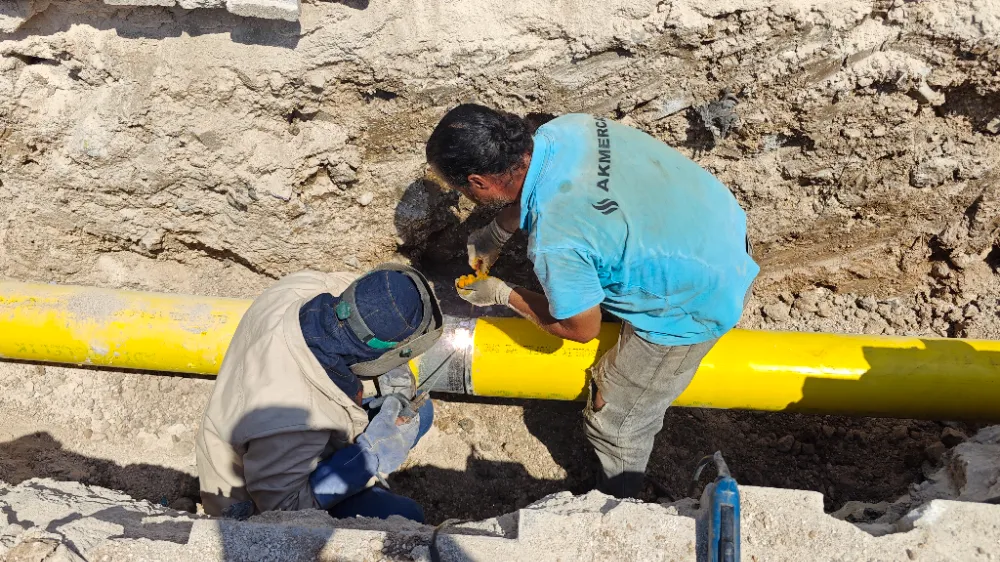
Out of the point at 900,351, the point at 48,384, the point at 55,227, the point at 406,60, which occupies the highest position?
the point at 406,60

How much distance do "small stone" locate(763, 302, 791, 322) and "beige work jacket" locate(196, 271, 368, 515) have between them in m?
2.60

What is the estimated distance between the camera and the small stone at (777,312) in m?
3.97

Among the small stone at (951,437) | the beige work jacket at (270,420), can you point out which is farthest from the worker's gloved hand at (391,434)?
the small stone at (951,437)

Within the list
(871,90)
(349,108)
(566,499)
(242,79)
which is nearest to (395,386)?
(566,499)

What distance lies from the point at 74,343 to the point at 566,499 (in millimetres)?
2501

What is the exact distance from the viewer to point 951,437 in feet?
11.0

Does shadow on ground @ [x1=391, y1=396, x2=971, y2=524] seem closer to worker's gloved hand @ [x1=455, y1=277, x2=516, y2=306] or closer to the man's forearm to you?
worker's gloved hand @ [x1=455, y1=277, x2=516, y2=306]

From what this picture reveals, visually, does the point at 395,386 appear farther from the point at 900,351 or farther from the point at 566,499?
the point at 900,351

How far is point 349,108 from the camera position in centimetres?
314

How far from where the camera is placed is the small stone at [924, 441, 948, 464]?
320 cm

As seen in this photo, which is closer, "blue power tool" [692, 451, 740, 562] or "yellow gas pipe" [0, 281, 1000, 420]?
"blue power tool" [692, 451, 740, 562]

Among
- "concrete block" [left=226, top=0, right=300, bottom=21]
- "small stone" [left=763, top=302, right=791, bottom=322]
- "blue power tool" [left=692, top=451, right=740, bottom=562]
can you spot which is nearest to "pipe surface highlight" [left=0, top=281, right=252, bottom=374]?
"concrete block" [left=226, top=0, right=300, bottom=21]

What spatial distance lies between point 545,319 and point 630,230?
576 millimetres

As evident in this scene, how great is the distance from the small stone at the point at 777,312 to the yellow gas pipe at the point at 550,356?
0.91 meters
